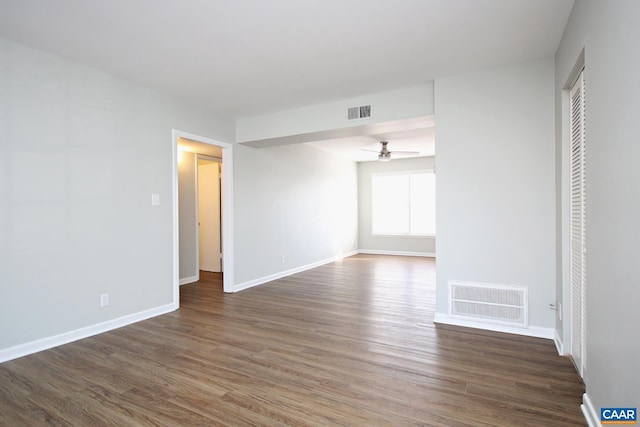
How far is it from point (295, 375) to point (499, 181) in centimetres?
267

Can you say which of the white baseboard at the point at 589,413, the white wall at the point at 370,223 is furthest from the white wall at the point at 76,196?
the white wall at the point at 370,223

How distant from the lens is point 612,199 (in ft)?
5.13

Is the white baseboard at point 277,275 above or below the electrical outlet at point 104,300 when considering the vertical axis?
below

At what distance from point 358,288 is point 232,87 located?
3.42 m

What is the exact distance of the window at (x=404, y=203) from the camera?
8.78m

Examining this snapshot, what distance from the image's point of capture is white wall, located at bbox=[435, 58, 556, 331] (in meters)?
3.16

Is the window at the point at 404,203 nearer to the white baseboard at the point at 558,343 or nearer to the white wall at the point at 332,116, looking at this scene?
the white wall at the point at 332,116

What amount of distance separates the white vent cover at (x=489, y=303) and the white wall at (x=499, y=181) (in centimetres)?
7

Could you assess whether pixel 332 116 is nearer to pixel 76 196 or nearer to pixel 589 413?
pixel 76 196

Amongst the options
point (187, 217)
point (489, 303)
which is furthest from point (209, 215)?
point (489, 303)

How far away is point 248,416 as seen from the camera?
6.48 feet

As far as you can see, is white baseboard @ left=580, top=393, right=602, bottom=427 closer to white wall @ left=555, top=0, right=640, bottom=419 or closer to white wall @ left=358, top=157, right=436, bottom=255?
white wall @ left=555, top=0, right=640, bottom=419

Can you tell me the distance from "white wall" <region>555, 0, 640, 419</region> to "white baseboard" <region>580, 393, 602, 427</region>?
0.11ft

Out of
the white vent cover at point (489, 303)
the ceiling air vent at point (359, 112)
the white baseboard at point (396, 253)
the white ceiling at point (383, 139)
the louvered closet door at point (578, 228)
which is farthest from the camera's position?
the white baseboard at point (396, 253)
